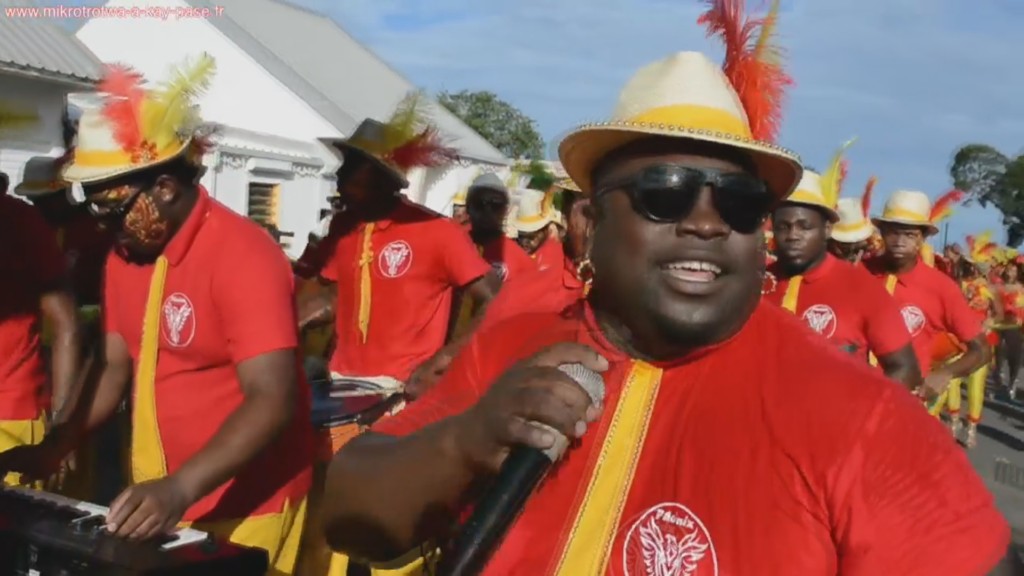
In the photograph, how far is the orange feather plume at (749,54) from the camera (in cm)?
231

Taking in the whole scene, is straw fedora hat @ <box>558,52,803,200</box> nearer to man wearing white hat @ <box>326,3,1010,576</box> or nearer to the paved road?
man wearing white hat @ <box>326,3,1010,576</box>

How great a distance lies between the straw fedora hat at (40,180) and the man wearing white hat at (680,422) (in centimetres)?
570

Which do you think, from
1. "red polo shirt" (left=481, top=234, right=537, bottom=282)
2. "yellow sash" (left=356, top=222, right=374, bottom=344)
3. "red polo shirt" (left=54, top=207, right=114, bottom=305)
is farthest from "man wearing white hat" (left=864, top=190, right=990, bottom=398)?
"red polo shirt" (left=54, top=207, right=114, bottom=305)

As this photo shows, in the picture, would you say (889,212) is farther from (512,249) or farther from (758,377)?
(758,377)

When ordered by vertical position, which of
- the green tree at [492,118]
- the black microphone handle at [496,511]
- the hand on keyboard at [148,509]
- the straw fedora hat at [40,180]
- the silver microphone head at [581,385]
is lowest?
the green tree at [492,118]

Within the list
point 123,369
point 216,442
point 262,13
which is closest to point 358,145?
point 123,369

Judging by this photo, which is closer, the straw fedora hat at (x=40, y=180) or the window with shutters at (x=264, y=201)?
the straw fedora hat at (x=40, y=180)

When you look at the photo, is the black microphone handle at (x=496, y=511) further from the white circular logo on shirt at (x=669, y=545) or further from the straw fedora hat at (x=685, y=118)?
the straw fedora hat at (x=685, y=118)

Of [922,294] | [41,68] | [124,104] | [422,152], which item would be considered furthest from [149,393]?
[41,68]

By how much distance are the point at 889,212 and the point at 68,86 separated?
10323 mm

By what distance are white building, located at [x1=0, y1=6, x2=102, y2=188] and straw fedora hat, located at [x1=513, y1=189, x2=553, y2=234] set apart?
15.5ft

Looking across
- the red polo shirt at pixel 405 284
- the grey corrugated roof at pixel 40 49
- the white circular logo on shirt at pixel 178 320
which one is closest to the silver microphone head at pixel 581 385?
the white circular logo on shirt at pixel 178 320

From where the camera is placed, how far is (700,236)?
2.00 meters

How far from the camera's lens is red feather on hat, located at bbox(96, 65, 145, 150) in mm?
3721
